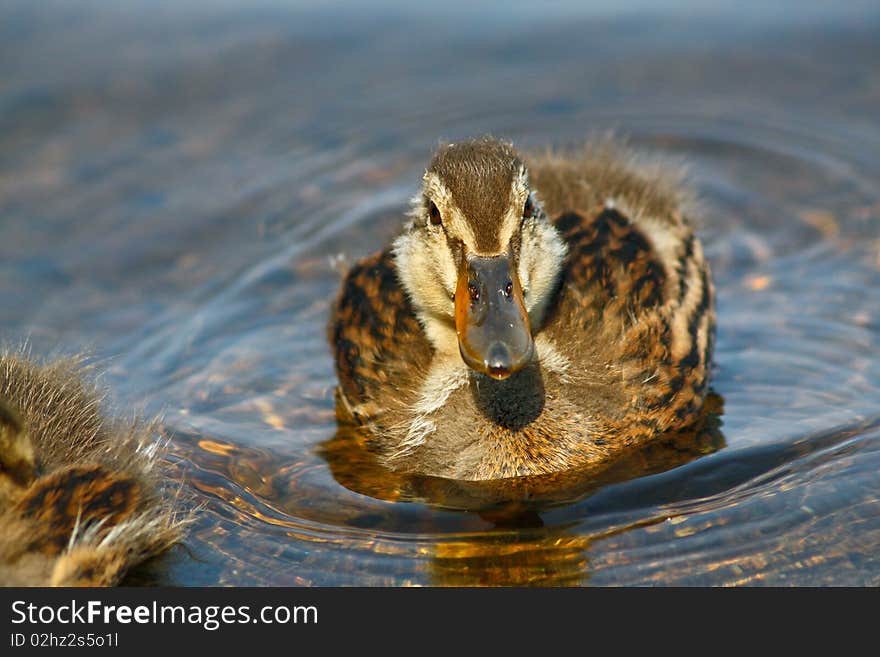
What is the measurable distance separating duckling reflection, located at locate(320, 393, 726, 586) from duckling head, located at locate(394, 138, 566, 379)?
770mm

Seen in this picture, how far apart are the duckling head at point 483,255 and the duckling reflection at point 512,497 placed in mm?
770

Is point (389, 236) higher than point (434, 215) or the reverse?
higher

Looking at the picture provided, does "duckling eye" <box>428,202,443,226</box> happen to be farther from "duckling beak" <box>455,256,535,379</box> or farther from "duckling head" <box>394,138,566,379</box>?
"duckling beak" <box>455,256,535,379</box>

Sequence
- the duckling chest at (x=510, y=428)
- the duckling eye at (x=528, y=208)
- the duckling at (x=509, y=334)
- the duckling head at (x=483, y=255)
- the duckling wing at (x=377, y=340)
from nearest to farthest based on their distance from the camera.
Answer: the duckling head at (x=483, y=255)
the duckling at (x=509, y=334)
the duckling eye at (x=528, y=208)
the duckling chest at (x=510, y=428)
the duckling wing at (x=377, y=340)

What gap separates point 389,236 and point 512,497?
270 centimetres

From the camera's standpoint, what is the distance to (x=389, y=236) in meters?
8.98

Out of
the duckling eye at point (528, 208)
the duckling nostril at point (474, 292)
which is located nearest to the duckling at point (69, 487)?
the duckling nostril at point (474, 292)

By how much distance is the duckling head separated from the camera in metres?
6.32

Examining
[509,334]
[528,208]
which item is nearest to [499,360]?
[509,334]

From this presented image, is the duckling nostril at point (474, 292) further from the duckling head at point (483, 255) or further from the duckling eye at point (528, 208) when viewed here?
the duckling eye at point (528, 208)

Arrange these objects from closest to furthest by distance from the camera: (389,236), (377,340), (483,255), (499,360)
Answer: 1. (499,360)
2. (483,255)
3. (377,340)
4. (389,236)

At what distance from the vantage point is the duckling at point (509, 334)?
6.48 metres

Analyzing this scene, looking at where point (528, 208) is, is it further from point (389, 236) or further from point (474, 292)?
point (389, 236)

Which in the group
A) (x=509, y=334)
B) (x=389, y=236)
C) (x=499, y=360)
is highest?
(x=389, y=236)
